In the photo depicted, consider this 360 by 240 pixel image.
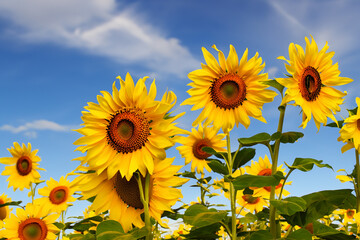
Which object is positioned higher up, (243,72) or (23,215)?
(243,72)

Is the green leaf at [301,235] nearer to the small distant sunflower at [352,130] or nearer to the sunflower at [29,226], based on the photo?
the small distant sunflower at [352,130]

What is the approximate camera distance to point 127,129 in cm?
265

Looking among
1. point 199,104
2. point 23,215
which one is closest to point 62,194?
point 23,215

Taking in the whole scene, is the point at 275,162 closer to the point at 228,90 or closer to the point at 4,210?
the point at 228,90

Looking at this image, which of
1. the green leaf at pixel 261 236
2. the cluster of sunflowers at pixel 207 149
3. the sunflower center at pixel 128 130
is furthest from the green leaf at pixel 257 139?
the sunflower center at pixel 128 130

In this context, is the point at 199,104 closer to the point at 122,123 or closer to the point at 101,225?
the point at 122,123

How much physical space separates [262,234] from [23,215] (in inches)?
153

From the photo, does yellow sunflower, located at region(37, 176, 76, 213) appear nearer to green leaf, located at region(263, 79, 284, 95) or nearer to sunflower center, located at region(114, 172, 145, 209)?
sunflower center, located at region(114, 172, 145, 209)

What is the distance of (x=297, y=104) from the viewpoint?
3213 millimetres

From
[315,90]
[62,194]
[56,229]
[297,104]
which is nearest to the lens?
[297,104]

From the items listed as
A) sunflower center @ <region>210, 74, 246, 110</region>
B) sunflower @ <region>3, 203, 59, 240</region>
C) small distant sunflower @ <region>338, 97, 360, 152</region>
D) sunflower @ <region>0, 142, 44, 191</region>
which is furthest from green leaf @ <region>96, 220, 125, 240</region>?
sunflower @ <region>0, 142, 44, 191</region>

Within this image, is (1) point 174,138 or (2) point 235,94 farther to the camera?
(2) point 235,94

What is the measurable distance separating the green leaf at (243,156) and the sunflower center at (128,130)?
48.3 inches

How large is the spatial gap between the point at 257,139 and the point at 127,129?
1.09 meters
